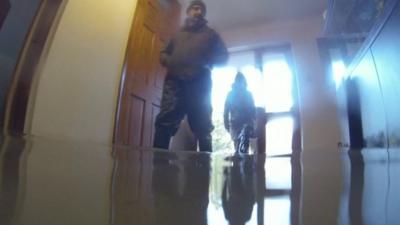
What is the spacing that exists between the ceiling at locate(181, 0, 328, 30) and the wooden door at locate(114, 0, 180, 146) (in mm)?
50

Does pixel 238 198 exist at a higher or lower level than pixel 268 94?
lower

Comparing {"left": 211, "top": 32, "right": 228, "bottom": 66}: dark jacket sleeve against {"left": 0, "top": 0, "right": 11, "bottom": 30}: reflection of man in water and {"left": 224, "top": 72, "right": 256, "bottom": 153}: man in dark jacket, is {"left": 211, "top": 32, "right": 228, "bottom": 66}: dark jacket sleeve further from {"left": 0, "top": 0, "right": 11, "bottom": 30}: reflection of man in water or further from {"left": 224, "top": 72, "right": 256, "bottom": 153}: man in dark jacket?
{"left": 0, "top": 0, "right": 11, "bottom": 30}: reflection of man in water

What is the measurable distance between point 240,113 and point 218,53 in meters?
0.10

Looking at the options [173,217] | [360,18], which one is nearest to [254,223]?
[173,217]

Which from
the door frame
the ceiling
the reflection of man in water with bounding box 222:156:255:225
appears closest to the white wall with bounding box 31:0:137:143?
the door frame

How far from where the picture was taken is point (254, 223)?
125mm

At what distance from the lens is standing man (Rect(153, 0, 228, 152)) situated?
17.0 inches

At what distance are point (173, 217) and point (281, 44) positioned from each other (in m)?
0.41

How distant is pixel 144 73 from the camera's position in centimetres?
46

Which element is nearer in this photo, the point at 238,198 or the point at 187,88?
the point at 238,198

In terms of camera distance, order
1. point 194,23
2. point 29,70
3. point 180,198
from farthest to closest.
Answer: point 194,23 < point 29,70 < point 180,198

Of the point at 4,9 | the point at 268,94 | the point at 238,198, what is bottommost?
the point at 238,198

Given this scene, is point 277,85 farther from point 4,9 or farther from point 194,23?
point 4,9

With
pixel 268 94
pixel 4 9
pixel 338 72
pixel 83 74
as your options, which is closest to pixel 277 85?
pixel 268 94
